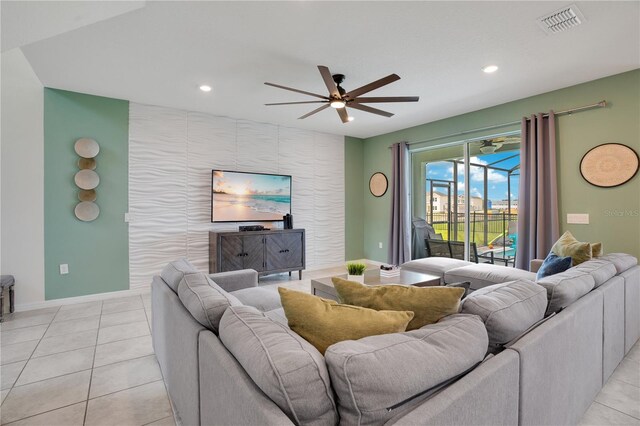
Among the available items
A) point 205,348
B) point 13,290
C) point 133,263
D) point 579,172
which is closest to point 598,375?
point 205,348

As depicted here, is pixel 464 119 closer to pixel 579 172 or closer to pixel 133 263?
pixel 579 172

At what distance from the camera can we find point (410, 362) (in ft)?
2.88

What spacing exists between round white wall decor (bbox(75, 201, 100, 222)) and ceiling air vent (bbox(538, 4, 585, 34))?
16.0 feet

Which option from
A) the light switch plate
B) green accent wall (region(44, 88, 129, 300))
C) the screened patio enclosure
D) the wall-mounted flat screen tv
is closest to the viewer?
the light switch plate

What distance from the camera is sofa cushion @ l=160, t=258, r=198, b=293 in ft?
6.20

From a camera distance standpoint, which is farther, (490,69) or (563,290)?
(490,69)

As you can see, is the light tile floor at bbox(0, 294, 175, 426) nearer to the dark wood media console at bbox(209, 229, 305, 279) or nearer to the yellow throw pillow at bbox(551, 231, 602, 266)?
the dark wood media console at bbox(209, 229, 305, 279)

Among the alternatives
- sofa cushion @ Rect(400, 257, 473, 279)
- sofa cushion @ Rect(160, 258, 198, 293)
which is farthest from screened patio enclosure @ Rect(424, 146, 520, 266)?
sofa cushion @ Rect(160, 258, 198, 293)

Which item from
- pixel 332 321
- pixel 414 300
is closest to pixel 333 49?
pixel 414 300

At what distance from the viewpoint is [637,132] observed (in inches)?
126

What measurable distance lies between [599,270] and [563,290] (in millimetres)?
820

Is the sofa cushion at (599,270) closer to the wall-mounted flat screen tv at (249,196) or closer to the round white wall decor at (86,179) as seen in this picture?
the wall-mounted flat screen tv at (249,196)

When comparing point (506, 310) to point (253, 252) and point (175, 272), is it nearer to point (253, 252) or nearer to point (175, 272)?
point (175, 272)

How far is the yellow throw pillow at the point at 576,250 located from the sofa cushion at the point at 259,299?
2.40 m
